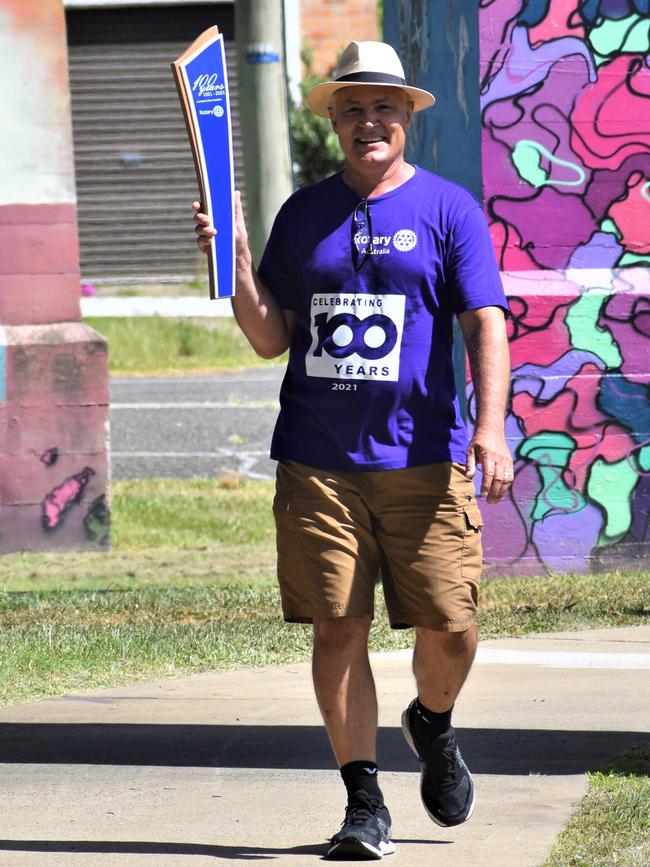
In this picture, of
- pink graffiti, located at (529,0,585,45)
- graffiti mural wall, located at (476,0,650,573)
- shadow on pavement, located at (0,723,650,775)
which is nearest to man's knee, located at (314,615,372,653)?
shadow on pavement, located at (0,723,650,775)

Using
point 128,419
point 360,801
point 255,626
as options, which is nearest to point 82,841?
point 360,801

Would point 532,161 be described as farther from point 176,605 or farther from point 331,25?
point 331,25

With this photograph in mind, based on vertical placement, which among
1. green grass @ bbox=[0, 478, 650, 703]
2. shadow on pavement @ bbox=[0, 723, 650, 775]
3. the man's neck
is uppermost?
the man's neck

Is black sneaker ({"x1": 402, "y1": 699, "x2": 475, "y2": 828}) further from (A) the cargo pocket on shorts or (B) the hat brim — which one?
(B) the hat brim

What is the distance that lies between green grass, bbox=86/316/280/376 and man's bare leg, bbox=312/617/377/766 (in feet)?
45.4

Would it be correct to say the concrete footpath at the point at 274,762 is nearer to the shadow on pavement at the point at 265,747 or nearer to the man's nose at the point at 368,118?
the shadow on pavement at the point at 265,747

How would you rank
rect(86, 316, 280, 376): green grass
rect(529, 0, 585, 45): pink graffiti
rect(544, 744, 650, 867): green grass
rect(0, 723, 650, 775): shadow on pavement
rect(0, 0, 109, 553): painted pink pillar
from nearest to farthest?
rect(544, 744, 650, 867): green grass → rect(0, 723, 650, 775): shadow on pavement → rect(529, 0, 585, 45): pink graffiti → rect(0, 0, 109, 553): painted pink pillar → rect(86, 316, 280, 376): green grass

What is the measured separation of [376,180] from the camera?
15.0ft

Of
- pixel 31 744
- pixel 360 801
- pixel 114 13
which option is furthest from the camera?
pixel 114 13

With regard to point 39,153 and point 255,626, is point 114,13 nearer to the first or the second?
point 39,153

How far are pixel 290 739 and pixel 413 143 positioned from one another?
5.04m

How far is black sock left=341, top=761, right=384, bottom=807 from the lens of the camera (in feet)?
14.5

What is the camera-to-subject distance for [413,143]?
9.87 m

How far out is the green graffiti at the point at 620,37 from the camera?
8.78 m
